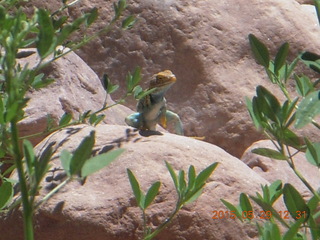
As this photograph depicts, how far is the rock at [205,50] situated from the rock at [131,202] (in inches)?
73.6

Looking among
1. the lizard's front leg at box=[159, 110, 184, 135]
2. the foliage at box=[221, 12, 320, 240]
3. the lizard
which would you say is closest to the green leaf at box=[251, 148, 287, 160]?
the foliage at box=[221, 12, 320, 240]

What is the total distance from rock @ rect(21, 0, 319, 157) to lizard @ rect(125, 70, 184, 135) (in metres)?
1.02

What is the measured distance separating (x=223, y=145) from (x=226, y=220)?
2093 mm

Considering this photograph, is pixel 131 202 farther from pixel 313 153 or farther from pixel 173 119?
pixel 313 153

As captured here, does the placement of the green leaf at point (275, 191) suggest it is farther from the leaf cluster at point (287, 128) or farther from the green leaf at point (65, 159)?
the green leaf at point (65, 159)

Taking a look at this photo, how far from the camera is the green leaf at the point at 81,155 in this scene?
4.50 feet

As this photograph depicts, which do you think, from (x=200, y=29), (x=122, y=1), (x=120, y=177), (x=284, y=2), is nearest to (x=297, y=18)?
(x=284, y=2)

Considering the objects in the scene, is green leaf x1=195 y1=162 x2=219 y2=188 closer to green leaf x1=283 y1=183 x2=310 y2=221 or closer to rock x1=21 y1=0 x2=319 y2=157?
green leaf x1=283 y1=183 x2=310 y2=221

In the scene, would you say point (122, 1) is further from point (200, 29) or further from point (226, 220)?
point (200, 29)

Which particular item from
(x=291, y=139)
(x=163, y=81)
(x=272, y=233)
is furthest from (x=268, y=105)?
(x=163, y=81)

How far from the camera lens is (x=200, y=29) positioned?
6.82 m

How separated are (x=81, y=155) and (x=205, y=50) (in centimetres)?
540

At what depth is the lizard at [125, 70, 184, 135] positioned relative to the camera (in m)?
5.22

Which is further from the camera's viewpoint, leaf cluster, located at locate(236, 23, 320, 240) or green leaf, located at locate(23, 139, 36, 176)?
leaf cluster, located at locate(236, 23, 320, 240)
